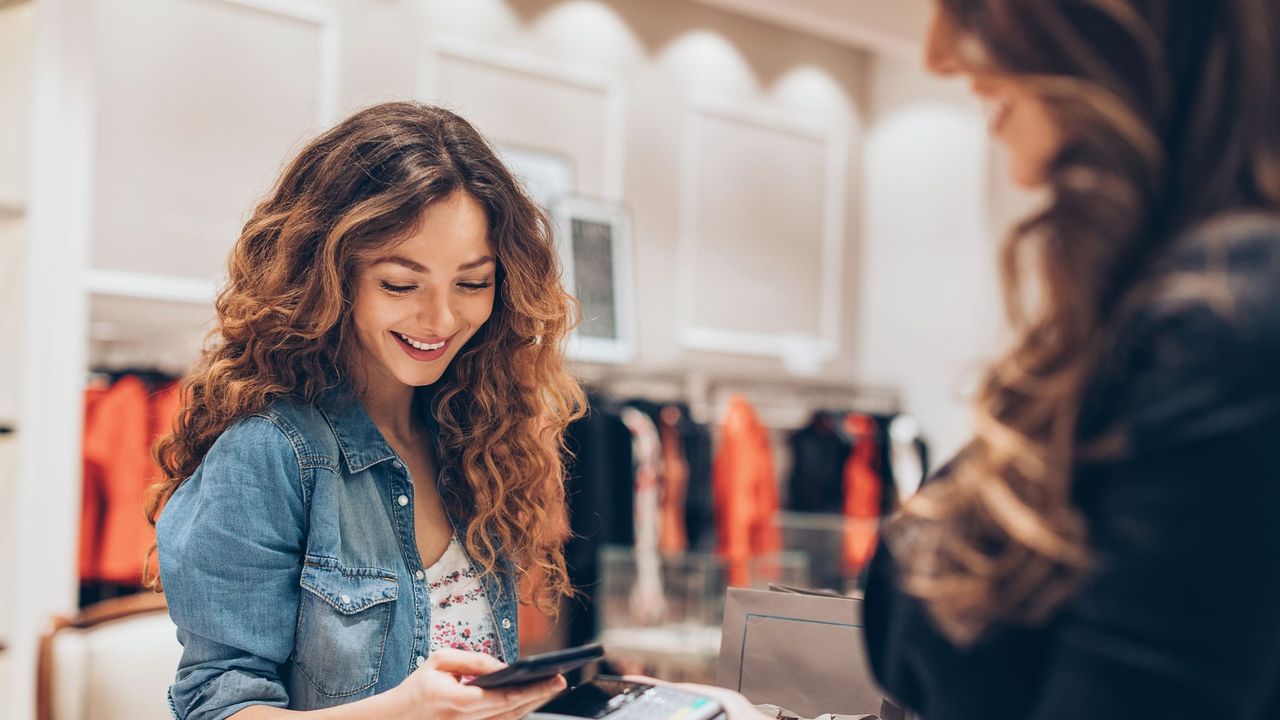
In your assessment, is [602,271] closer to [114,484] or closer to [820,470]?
[820,470]

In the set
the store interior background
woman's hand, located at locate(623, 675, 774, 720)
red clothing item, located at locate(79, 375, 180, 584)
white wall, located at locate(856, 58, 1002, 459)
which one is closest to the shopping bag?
woman's hand, located at locate(623, 675, 774, 720)

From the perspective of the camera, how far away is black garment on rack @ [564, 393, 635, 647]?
15.4ft

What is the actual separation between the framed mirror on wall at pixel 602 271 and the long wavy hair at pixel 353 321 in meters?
3.77

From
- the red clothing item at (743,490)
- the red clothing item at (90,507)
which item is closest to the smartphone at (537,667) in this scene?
the red clothing item at (90,507)

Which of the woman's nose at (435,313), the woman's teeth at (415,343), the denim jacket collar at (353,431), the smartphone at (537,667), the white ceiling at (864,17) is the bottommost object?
the smartphone at (537,667)

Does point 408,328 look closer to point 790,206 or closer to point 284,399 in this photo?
point 284,399

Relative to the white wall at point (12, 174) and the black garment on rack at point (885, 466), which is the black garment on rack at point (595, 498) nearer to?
the black garment on rack at point (885, 466)

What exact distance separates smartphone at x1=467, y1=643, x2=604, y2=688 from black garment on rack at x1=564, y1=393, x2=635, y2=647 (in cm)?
334

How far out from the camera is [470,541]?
1503mm

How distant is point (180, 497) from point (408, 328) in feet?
1.04

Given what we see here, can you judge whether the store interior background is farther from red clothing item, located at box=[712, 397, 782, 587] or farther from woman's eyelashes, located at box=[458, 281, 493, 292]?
woman's eyelashes, located at box=[458, 281, 493, 292]

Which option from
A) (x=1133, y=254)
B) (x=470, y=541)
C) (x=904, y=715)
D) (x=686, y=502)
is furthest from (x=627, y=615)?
(x=1133, y=254)

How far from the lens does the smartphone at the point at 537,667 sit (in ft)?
3.45

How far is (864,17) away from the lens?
18.7 feet
